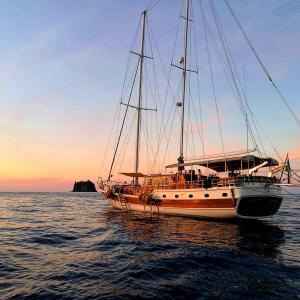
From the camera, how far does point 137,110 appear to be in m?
49.0

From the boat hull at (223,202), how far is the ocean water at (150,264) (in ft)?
10.2

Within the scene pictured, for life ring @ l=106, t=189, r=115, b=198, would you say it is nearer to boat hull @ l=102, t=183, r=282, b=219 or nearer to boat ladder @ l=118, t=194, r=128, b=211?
boat ladder @ l=118, t=194, r=128, b=211

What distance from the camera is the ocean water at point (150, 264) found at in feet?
37.8

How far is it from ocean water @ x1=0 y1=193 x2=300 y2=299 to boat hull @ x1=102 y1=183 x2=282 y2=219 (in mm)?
3122

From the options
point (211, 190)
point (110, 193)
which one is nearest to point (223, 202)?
point (211, 190)

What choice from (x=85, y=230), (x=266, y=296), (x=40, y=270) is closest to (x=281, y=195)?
(x=85, y=230)

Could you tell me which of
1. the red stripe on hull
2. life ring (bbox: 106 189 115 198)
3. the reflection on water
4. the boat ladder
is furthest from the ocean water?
life ring (bbox: 106 189 115 198)

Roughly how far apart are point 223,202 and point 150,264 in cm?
1595

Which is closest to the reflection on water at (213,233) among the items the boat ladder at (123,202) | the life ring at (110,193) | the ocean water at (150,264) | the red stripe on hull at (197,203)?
the ocean water at (150,264)

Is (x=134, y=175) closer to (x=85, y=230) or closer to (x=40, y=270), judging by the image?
(x=85, y=230)

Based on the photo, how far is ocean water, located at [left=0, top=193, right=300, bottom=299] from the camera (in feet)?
37.8

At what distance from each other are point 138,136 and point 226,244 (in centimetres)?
2957

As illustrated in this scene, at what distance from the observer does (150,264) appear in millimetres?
15117

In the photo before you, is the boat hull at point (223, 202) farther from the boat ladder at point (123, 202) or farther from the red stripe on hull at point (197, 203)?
the boat ladder at point (123, 202)
